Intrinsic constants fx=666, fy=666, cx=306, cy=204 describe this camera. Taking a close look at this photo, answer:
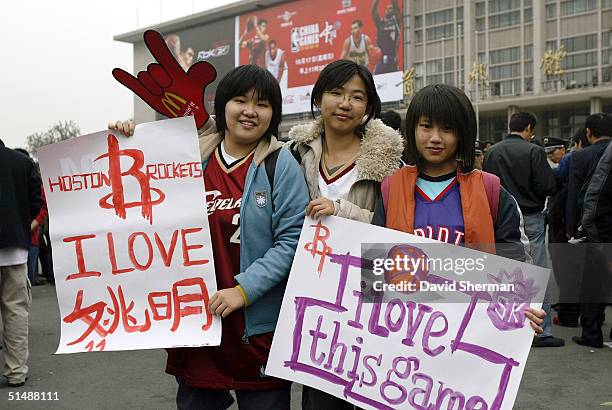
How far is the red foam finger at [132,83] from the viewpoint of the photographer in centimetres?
239

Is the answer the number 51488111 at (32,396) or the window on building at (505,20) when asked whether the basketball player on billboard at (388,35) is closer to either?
the window on building at (505,20)

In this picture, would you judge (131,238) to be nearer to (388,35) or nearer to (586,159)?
(586,159)

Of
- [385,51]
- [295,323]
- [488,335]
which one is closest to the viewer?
[488,335]

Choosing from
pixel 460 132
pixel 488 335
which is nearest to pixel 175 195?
pixel 460 132

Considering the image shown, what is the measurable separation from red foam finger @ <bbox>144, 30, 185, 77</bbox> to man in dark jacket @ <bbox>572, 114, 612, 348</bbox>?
3.77m

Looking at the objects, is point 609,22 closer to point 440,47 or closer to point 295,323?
point 440,47

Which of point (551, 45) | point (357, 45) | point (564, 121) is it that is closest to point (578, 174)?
point (357, 45)

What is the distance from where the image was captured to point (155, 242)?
2357 millimetres

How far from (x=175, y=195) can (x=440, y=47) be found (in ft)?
146

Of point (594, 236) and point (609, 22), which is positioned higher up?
point (609, 22)

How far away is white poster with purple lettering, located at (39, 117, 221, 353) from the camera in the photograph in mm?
2309

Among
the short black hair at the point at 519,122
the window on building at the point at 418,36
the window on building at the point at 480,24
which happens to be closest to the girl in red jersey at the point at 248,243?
the short black hair at the point at 519,122

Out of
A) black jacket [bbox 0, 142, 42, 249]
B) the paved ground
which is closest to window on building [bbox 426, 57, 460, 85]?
the paved ground

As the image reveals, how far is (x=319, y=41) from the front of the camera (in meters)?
45.0
